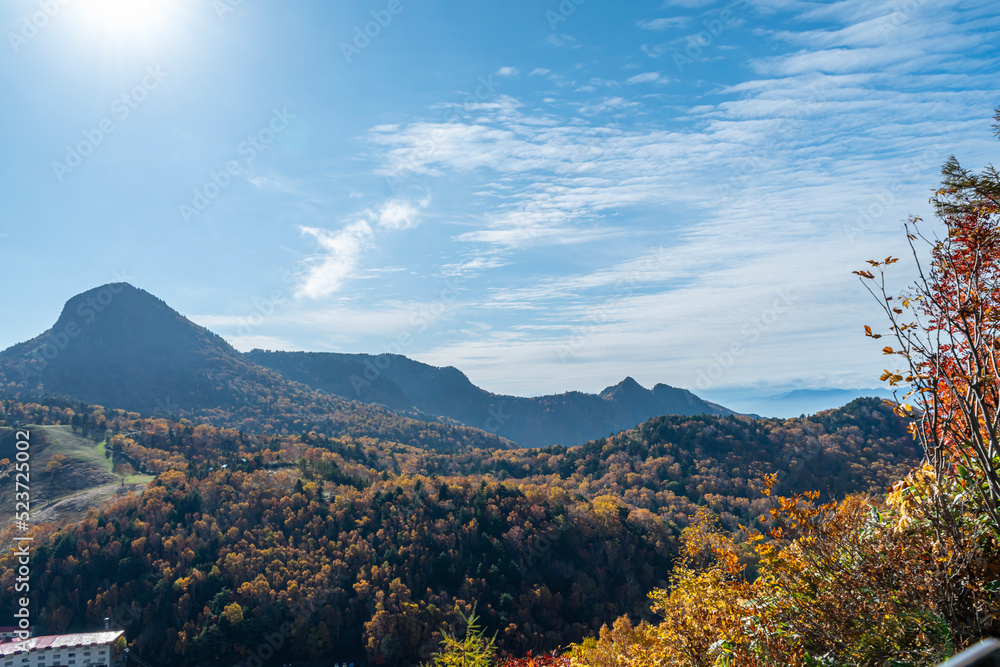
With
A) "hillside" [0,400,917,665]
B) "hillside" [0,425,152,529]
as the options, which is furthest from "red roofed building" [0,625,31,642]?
"hillside" [0,425,152,529]

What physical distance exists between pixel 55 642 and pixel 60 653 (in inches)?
67.7

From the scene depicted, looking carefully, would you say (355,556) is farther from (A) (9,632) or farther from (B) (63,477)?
(B) (63,477)

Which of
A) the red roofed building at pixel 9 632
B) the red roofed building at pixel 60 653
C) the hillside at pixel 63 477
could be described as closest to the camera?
the red roofed building at pixel 60 653

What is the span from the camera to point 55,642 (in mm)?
62500

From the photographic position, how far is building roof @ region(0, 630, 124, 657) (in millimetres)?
60594

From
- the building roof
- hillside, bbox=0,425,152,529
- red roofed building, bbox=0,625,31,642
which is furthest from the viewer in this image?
hillside, bbox=0,425,152,529

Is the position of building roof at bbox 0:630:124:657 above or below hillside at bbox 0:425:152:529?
below

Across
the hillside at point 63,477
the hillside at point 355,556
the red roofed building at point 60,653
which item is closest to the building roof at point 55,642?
the red roofed building at point 60,653

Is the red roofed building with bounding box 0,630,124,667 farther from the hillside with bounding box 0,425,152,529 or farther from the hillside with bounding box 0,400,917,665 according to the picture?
the hillside with bounding box 0,425,152,529

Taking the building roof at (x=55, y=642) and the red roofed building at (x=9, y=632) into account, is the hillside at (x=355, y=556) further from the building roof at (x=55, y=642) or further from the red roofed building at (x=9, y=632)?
the building roof at (x=55, y=642)

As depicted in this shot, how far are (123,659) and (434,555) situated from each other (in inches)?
1707

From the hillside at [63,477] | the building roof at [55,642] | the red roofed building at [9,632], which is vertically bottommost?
the red roofed building at [9,632]

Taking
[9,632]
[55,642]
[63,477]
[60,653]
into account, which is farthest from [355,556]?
[63,477]

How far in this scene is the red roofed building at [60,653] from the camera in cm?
6081
